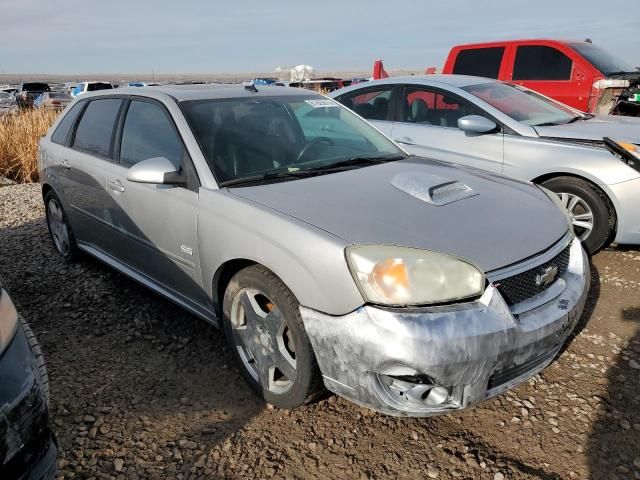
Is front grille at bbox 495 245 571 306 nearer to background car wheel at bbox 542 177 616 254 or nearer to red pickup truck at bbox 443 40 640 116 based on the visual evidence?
background car wheel at bbox 542 177 616 254

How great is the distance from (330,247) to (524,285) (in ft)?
2.87

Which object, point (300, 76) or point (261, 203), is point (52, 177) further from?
point (300, 76)

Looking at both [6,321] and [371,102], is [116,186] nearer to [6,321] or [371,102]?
[6,321]

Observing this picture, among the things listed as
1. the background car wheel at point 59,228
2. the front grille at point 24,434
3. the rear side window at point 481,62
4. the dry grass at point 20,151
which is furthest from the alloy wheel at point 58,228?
the rear side window at point 481,62

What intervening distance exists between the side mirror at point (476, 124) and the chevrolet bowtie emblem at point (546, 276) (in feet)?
7.98

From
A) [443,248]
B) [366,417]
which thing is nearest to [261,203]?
[443,248]

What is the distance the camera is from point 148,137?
3301 millimetres

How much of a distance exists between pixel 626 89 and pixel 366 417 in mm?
7471

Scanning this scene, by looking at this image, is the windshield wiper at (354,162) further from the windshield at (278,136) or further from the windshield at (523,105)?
the windshield at (523,105)

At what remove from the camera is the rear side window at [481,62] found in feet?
27.6

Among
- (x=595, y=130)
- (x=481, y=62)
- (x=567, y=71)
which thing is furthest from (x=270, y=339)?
(x=481, y=62)

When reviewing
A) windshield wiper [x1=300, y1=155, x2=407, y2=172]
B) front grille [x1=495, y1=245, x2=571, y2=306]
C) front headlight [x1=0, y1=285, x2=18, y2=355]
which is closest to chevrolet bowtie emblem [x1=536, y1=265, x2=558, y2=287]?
front grille [x1=495, y1=245, x2=571, y2=306]

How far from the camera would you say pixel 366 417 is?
8.32 ft

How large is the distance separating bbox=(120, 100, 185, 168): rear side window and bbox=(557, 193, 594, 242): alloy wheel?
3.23m
